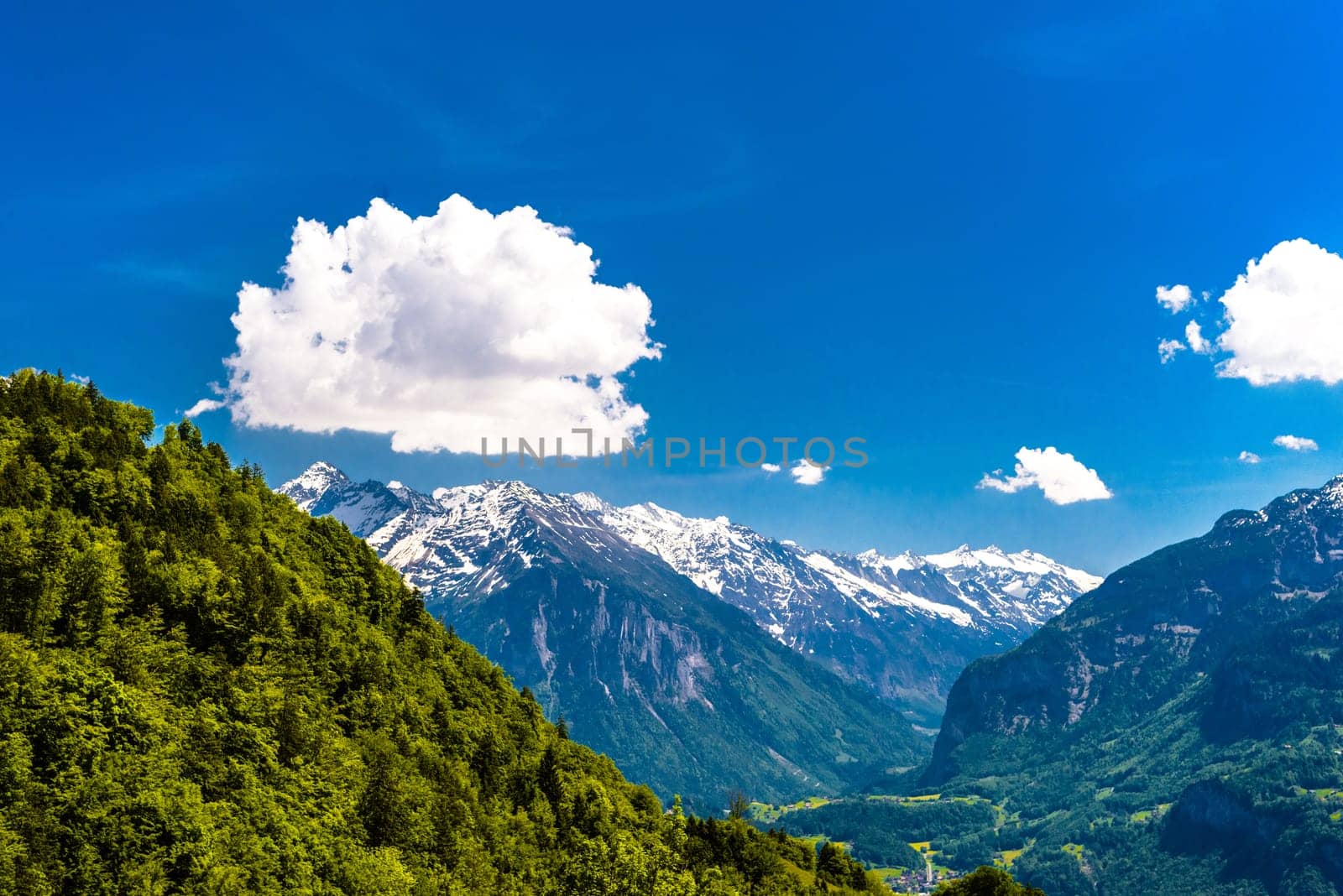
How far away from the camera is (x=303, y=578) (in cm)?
13700

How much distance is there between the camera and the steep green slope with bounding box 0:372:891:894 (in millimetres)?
76562

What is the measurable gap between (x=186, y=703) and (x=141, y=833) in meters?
22.0

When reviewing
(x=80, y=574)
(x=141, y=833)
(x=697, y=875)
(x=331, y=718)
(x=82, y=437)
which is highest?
(x=82, y=437)

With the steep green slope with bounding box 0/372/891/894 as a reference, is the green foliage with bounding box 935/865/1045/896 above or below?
below

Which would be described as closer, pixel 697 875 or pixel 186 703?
pixel 186 703

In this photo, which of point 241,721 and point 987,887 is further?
point 987,887

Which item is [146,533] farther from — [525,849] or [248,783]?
[525,849]

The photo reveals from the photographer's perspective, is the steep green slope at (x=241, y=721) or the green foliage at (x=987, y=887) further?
the green foliage at (x=987, y=887)

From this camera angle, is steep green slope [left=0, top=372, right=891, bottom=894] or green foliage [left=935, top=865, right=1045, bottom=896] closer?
steep green slope [left=0, top=372, right=891, bottom=894]

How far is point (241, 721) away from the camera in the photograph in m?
96.3

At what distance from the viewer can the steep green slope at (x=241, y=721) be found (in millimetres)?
76562

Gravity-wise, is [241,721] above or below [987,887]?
above

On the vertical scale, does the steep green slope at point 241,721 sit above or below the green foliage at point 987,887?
above

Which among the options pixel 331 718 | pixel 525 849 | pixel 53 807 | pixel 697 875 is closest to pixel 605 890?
pixel 525 849
